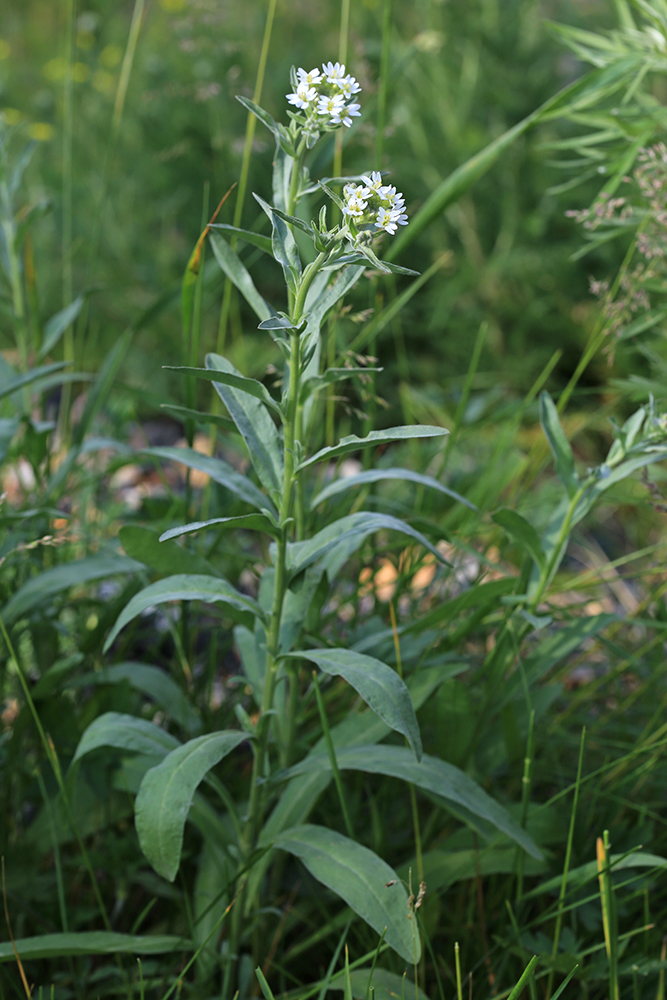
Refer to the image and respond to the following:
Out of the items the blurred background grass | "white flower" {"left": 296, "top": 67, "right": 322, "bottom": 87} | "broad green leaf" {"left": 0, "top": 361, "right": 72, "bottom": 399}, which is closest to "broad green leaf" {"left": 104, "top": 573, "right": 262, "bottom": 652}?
"broad green leaf" {"left": 0, "top": 361, "right": 72, "bottom": 399}

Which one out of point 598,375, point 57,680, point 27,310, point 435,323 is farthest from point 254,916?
point 598,375

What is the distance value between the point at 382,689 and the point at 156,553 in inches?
14.1

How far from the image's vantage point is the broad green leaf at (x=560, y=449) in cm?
105

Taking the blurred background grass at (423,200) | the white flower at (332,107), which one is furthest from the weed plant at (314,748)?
the blurred background grass at (423,200)

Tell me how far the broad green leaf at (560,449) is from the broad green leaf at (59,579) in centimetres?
58

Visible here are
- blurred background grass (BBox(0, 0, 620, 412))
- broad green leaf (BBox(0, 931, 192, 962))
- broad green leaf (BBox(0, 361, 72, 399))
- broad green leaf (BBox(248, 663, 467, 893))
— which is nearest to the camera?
broad green leaf (BBox(0, 931, 192, 962))

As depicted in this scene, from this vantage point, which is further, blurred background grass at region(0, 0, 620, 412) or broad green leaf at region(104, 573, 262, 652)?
blurred background grass at region(0, 0, 620, 412)

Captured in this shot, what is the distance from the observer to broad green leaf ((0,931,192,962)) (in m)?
0.89

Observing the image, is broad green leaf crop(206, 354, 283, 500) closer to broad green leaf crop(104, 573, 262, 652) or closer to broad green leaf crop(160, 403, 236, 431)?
broad green leaf crop(160, 403, 236, 431)

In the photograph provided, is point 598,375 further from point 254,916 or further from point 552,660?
point 254,916

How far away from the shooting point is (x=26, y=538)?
1265 mm

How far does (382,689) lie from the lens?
795 mm

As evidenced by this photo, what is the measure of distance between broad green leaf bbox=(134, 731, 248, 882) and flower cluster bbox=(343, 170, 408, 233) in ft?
1.84

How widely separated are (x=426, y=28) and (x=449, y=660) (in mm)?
2854
